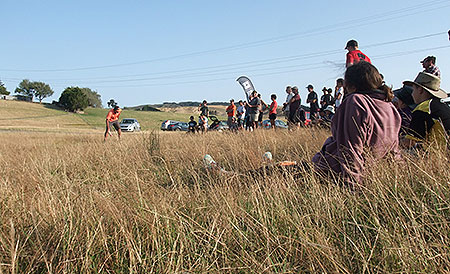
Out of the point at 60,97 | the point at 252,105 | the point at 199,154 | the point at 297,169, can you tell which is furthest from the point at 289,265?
the point at 60,97

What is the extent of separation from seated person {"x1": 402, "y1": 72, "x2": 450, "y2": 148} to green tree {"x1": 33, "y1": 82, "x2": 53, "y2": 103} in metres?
118

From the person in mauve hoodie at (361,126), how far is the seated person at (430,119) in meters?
0.42

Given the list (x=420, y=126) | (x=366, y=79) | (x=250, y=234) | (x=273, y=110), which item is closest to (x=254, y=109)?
(x=273, y=110)

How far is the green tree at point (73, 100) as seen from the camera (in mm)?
69625

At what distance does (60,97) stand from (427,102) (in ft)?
262

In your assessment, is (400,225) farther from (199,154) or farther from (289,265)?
(199,154)

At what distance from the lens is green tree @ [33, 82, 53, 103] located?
10581cm

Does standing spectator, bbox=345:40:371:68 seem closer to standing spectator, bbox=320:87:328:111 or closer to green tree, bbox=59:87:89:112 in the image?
standing spectator, bbox=320:87:328:111

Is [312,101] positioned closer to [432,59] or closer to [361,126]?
[432,59]

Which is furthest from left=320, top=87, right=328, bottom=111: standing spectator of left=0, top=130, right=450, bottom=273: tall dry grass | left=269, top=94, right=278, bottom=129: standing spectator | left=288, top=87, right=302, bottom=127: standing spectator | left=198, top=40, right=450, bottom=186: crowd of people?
left=0, top=130, right=450, bottom=273: tall dry grass

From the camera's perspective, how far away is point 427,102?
3.18 meters

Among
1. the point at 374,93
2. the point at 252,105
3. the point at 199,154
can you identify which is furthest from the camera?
the point at 252,105

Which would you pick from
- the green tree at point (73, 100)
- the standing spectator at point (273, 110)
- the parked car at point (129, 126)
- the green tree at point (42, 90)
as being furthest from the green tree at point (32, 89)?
the standing spectator at point (273, 110)

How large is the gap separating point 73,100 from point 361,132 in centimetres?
7402
